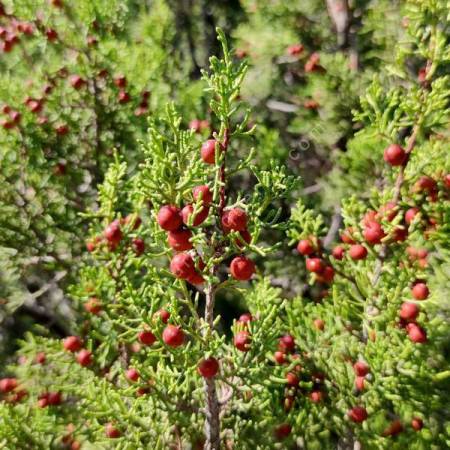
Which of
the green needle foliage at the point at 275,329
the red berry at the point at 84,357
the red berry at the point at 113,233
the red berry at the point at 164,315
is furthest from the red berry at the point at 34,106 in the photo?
the red berry at the point at 164,315

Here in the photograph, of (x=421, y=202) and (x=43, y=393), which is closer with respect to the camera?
(x=421, y=202)

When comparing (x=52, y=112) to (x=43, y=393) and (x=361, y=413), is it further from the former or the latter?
(x=361, y=413)

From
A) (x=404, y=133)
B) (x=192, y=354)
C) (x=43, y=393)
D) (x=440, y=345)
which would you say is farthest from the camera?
(x=404, y=133)

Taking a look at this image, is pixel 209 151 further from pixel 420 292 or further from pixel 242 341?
pixel 420 292

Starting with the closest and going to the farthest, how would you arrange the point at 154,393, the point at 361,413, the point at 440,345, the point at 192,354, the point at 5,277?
the point at 192,354 → the point at 154,393 → the point at 361,413 → the point at 440,345 → the point at 5,277

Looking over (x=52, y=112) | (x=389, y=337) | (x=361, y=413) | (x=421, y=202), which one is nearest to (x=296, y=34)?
(x=52, y=112)

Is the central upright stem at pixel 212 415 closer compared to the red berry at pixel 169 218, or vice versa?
the red berry at pixel 169 218

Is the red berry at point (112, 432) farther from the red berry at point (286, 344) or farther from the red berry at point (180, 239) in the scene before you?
the red berry at point (180, 239)

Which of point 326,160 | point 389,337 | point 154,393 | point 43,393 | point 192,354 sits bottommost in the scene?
point 43,393
